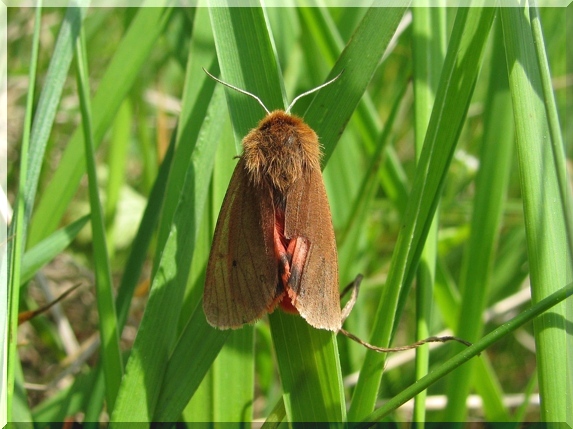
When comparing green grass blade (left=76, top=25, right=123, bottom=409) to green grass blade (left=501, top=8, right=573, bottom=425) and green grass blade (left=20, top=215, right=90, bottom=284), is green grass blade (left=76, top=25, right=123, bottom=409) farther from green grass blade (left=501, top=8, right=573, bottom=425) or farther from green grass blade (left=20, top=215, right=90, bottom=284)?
green grass blade (left=501, top=8, right=573, bottom=425)

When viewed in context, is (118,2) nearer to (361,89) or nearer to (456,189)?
(361,89)

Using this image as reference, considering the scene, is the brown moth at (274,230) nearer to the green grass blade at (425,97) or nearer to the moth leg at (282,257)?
the moth leg at (282,257)

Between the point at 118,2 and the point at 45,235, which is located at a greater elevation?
the point at 118,2

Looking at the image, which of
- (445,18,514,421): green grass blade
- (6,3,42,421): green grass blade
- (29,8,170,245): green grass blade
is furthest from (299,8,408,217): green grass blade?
(6,3,42,421): green grass blade

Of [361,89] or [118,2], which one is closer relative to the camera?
[361,89]

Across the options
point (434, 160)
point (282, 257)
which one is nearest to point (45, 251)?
point (282, 257)

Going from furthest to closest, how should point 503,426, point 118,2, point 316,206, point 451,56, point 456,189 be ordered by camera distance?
point 456,189, point 118,2, point 503,426, point 316,206, point 451,56

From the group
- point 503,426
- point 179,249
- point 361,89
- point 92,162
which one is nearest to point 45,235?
point 92,162
